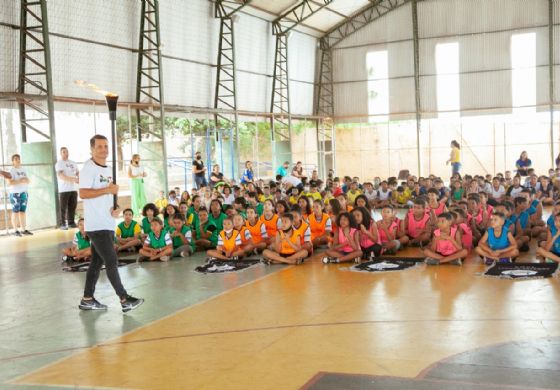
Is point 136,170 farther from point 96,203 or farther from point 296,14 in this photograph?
point 296,14

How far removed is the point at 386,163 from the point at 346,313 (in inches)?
1029

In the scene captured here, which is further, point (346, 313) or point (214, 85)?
point (214, 85)

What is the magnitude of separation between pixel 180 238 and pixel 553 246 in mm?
6383

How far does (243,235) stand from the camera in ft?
37.6

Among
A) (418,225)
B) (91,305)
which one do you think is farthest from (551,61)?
(91,305)

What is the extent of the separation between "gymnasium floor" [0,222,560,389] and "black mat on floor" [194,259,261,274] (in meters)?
0.39

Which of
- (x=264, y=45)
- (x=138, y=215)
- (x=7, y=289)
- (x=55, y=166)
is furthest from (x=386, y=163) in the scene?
(x=7, y=289)

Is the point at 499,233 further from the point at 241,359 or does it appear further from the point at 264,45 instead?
the point at 264,45

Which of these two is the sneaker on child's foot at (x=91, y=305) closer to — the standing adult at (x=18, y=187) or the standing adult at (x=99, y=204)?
the standing adult at (x=99, y=204)

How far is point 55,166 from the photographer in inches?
655

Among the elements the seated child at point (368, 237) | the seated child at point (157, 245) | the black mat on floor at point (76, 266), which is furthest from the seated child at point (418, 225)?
the black mat on floor at point (76, 266)

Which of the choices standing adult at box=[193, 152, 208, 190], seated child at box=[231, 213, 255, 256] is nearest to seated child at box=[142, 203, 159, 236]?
seated child at box=[231, 213, 255, 256]

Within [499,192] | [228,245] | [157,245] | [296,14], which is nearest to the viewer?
[228,245]

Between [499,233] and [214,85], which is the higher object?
[214,85]
